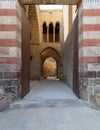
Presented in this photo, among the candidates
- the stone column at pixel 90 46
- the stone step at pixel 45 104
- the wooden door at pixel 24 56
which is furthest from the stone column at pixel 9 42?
the stone column at pixel 90 46

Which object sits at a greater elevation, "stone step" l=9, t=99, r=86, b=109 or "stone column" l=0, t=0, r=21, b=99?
"stone column" l=0, t=0, r=21, b=99

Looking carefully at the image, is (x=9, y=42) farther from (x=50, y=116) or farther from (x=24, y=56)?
(x=50, y=116)

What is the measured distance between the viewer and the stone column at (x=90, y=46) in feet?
17.8

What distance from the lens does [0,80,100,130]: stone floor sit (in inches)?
143

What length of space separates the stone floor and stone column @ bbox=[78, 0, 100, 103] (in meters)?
0.60

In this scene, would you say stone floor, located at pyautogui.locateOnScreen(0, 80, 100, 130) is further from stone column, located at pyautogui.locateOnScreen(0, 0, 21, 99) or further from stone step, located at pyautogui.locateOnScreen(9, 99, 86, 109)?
stone column, located at pyautogui.locateOnScreen(0, 0, 21, 99)

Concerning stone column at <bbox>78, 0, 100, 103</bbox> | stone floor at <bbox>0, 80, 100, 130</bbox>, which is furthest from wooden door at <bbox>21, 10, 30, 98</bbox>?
stone column at <bbox>78, 0, 100, 103</bbox>

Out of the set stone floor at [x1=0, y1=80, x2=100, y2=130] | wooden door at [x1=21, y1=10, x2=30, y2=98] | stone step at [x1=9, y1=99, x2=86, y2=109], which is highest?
wooden door at [x1=21, y1=10, x2=30, y2=98]

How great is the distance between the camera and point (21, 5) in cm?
611

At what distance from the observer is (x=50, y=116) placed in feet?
14.0

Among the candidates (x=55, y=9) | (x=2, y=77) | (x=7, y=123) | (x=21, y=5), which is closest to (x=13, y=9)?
(x=21, y=5)

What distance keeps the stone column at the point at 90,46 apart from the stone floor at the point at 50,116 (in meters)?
0.60

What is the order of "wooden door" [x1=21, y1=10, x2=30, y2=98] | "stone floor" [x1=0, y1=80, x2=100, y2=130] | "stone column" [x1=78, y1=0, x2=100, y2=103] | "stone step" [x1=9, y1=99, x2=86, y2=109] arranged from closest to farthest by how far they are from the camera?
"stone floor" [x1=0, y1=80, x2=100, y2=130] → "stone step" [x1=9, y1=99, x2=86, y2=109] → "stone column" [x1=78, y1=0, x2=100, y2=103] → "wooden door" [x1=21, y1=10, x2=30, y2=98]

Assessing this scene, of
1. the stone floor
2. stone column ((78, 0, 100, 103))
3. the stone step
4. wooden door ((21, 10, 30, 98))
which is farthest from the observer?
wooden door ((21, 10, 30, 98))
